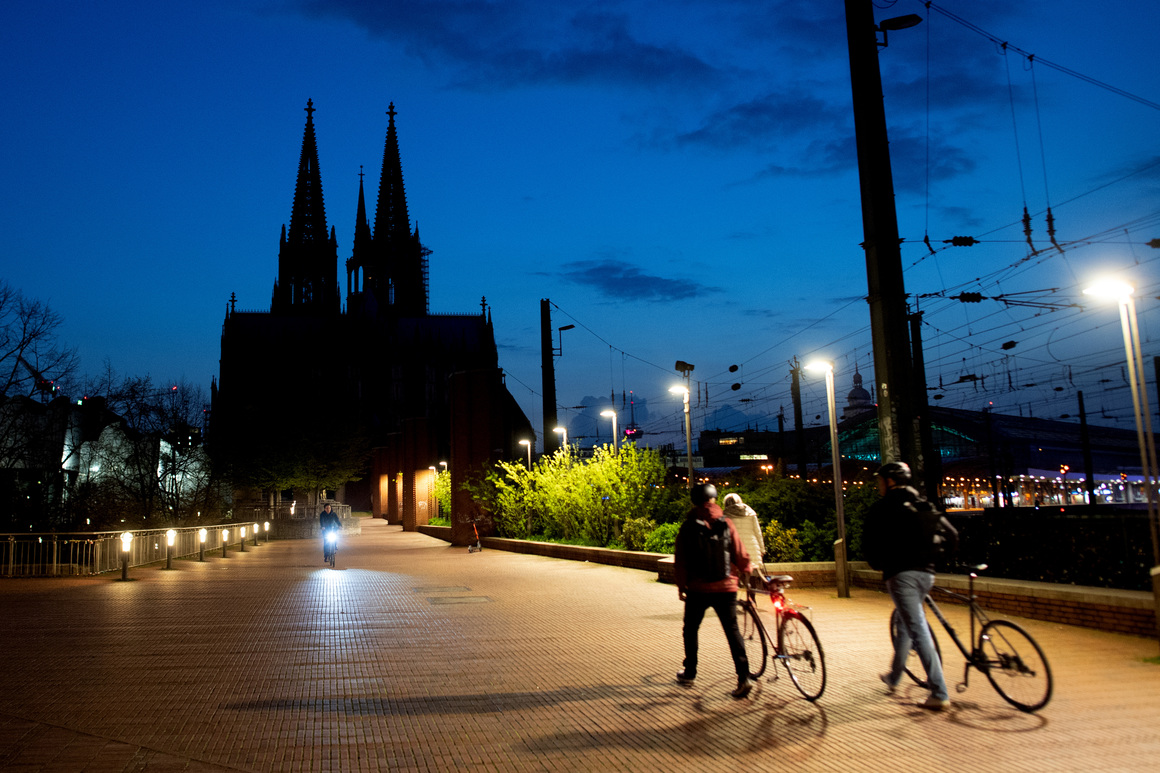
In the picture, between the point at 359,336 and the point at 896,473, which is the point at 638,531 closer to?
the point at 896,473

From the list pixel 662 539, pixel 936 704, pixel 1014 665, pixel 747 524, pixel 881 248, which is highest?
pixel 881 248

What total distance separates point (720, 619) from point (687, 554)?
55 cm

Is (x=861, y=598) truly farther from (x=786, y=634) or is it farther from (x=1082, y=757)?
(x=1082, y=757)

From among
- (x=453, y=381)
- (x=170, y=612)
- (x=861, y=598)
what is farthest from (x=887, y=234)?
(x=453, y=381)

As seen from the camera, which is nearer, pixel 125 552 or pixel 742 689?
pixel 742 689

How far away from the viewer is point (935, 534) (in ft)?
20.6

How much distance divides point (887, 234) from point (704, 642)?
23.2 ft

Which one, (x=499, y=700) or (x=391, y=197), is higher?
(x=391, y=197)

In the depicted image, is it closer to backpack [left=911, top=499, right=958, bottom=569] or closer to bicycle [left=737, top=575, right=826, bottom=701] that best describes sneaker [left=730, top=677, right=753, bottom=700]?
bicycle [left=737, top=575, right=826, bottom=701]

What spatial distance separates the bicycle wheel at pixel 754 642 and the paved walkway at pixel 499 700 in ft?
0.81

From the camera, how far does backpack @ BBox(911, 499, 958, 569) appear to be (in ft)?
20.6

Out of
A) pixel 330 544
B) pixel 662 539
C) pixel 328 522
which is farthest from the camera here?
pixel 328 522

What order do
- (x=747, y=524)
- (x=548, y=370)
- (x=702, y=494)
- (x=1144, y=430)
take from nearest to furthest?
(x=702, y=494) < (x=1144, y=430) < (x=747, y=524) < (x=548, y=370)

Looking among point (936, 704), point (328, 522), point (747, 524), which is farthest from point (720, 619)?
point (328, 522)
